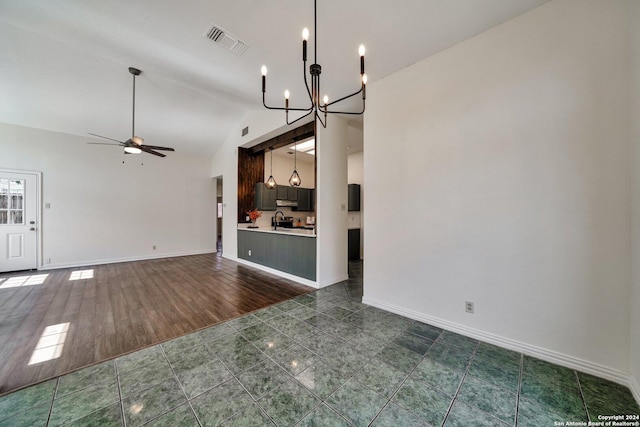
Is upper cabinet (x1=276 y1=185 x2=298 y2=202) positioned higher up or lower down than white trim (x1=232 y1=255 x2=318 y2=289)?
higher up

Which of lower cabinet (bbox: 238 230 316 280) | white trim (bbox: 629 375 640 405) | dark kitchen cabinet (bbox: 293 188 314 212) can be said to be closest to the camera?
white trim (bbox: 629 375 640 405)

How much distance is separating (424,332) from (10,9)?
5936 millimetres

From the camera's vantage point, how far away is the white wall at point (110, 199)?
5055 mm

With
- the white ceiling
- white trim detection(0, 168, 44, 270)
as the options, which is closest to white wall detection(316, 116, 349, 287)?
the white ceiling

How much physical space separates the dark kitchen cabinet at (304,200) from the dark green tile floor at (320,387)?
4.89m

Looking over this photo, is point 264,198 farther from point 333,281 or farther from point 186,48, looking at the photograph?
point 186,48

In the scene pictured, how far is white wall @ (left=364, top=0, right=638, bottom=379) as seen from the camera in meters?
1.75

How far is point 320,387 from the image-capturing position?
5.46 ft

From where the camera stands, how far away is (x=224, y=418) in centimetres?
141

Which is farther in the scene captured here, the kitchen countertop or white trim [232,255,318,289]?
the kitchen countertop

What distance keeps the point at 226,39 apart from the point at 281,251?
3457 millimetres

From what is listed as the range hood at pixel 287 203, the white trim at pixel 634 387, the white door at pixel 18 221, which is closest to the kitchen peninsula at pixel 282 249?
the range hood at pixel 287 203

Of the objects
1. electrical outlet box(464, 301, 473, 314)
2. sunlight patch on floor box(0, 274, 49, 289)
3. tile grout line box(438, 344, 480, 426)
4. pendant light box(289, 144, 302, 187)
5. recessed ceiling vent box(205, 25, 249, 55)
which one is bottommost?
tile grout line box(438, 344, 480, 426)

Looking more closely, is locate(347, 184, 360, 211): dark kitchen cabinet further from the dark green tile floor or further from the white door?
the white door
